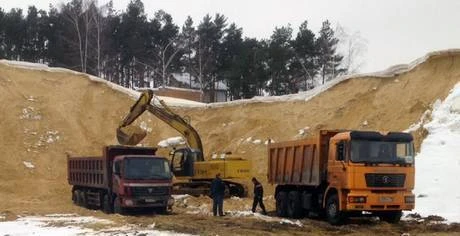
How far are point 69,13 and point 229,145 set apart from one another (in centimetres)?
3682

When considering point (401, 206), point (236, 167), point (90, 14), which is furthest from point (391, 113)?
point (90, 14)

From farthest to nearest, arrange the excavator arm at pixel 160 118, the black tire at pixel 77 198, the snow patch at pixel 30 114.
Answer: the snow patch at pixel 30 114 < the excavator arm at pixel 160 118 < the black tire at pixel 77 198

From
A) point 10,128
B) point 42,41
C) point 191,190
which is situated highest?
point 42,41

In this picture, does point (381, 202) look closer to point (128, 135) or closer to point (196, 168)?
point (196, 168)

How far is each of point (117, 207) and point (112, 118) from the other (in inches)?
836

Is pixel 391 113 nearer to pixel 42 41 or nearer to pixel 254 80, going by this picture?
pixel 254 80

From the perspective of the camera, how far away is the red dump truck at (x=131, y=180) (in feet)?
77.7

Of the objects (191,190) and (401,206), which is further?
(191,190)

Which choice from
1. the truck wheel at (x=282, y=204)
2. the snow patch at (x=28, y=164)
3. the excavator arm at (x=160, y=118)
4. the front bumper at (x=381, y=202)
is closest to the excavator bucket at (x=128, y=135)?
the excavator arm at (x=160, y=118)

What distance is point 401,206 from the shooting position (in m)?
19.3

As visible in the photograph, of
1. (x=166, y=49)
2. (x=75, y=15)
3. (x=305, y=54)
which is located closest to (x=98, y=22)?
(x=75, y=15)

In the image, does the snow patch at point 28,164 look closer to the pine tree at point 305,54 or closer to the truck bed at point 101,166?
the truck bed at point 101,166

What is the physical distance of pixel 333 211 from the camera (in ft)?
65.6

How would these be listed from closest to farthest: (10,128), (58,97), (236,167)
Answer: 1. (236,167)
2. (10,128)
3. (58,97)
